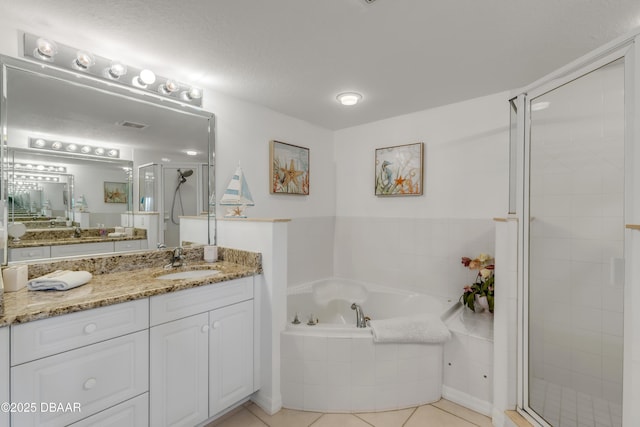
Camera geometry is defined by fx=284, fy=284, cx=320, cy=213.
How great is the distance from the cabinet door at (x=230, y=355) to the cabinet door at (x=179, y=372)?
0.05 metres

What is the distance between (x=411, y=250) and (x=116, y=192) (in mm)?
2509

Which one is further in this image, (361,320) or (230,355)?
(361,320)

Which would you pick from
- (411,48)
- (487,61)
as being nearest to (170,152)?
(411,48)

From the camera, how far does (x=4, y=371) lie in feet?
3.30

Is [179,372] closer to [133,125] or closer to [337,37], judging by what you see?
[133,125]

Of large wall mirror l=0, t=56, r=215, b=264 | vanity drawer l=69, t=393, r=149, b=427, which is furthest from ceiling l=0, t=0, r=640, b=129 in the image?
vanity drawer l=69, t=393, r=149, b=427

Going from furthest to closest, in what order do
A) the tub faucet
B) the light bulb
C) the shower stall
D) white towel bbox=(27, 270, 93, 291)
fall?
the tub faucet, the shower stall, the light bulb, white towel bbox=(27, 270, 93, 291)

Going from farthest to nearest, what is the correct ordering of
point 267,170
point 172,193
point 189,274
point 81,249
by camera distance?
1. point 267,170
2. point 172,193
3. point 189,274
4. point 81,249

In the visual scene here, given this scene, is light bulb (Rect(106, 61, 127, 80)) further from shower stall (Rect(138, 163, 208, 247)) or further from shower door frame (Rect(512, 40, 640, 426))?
shower door frame (Rect(512, 40, 640, 426))

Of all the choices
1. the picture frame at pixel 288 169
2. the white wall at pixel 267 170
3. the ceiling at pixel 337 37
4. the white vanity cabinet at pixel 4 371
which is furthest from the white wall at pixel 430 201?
the white vanity cabinet at pixel 4 371

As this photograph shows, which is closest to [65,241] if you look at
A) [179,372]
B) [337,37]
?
[179,372]

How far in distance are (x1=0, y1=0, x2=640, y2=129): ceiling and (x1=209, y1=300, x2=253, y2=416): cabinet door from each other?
1.58 m

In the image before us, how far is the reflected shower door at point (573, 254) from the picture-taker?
1554mm

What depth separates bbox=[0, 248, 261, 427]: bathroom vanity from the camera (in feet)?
3.56
